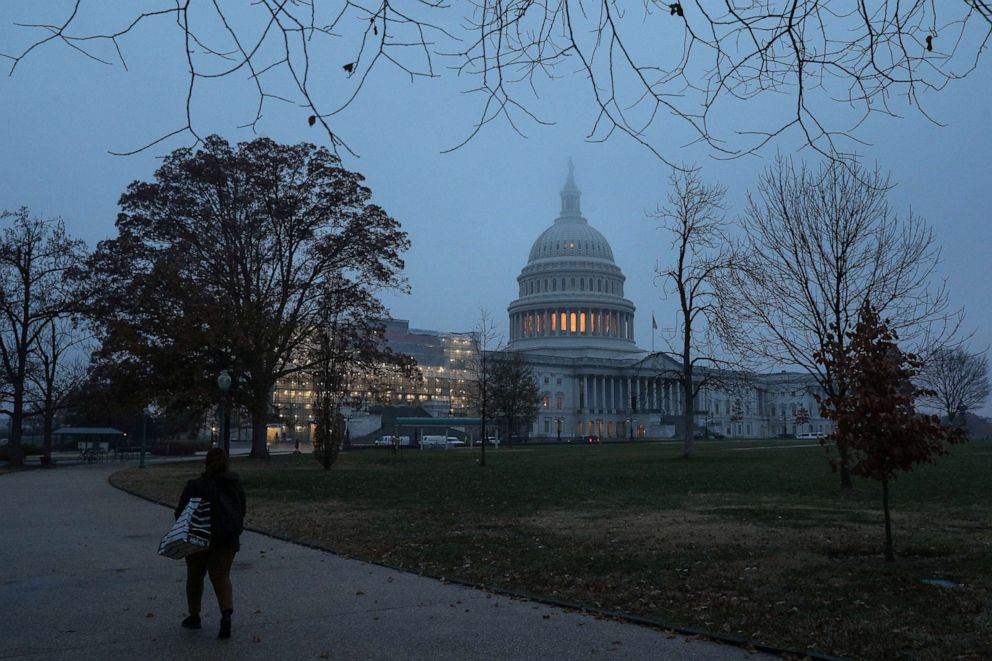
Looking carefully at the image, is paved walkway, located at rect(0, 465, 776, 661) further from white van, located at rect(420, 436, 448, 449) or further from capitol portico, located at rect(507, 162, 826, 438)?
capitol portico, located at rect(507, 162, 826, 438)

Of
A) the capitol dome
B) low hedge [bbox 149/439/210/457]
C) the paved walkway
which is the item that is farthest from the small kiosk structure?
the capitol dome

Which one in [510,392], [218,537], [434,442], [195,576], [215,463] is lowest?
[434,442]

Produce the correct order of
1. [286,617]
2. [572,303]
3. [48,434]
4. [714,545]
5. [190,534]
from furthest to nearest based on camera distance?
[572,303] → [48,434] → [714,545] → [286,617] → [190,534]

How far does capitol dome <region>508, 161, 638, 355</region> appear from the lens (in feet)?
511

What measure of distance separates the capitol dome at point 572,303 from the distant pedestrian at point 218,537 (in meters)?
147

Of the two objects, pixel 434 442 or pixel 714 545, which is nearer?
pixel 714 545

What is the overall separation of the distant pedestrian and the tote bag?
0.07m

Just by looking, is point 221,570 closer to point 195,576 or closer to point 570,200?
→ point 195,576

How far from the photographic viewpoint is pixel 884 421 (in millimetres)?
12102

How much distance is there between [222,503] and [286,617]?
1566 millimetres

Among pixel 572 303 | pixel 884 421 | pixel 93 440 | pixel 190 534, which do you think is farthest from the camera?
pixel 572 303

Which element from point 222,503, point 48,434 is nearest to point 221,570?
point 222,503

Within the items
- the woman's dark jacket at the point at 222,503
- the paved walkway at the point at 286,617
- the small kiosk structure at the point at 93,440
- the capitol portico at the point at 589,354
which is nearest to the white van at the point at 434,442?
the small kiosk structure at the point at 93,440

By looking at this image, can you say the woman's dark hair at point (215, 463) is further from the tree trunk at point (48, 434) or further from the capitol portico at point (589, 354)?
the capitol portico at point (589, 354)
